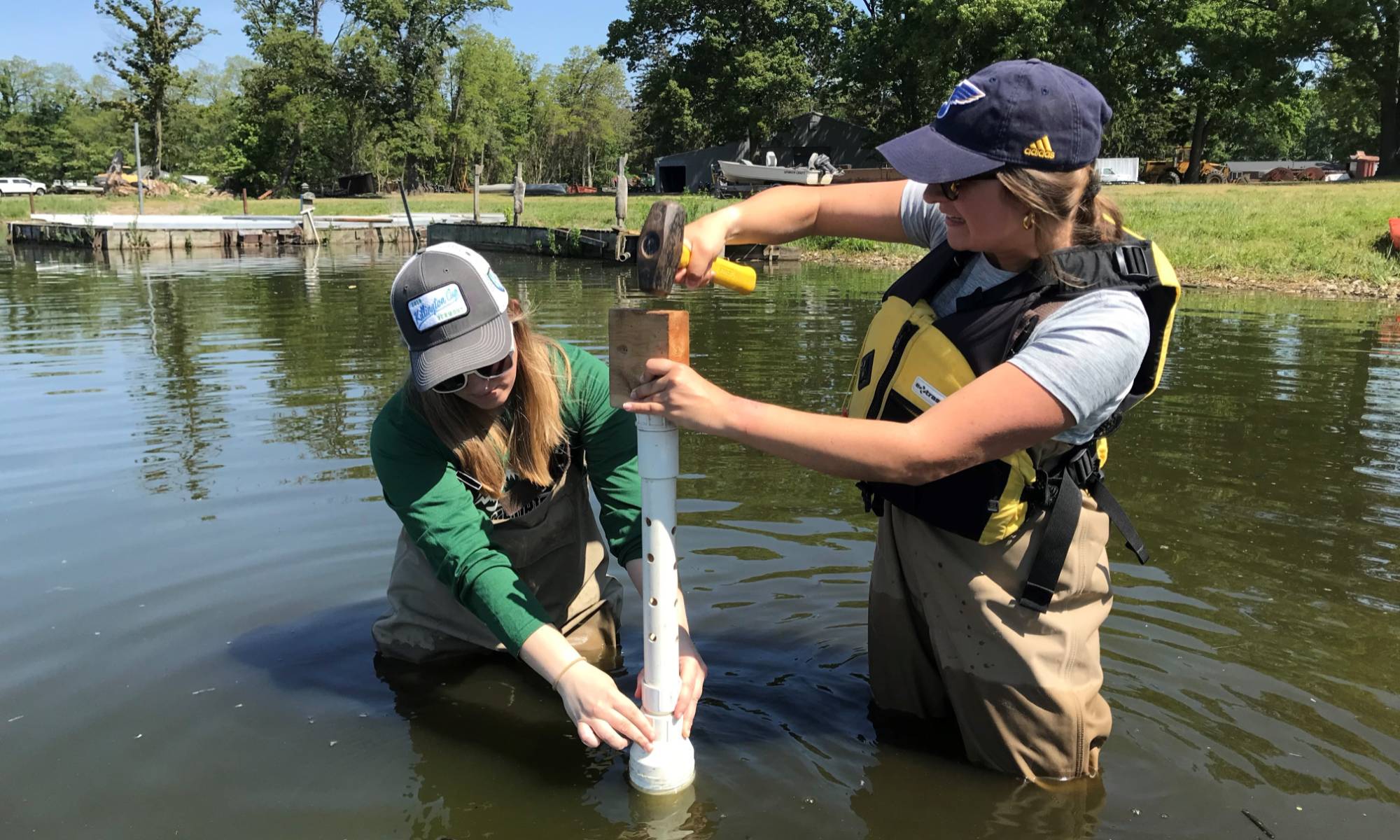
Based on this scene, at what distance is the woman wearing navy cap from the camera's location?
2365mm

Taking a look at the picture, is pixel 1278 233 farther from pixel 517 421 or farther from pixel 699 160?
pixel 699 160

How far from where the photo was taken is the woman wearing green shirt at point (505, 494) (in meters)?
3.06

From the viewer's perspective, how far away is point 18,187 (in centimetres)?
6519

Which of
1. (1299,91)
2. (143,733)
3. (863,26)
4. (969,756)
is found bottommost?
(143,733)

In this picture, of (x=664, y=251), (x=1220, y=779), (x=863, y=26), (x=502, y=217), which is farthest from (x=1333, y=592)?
(x=863, y=26)

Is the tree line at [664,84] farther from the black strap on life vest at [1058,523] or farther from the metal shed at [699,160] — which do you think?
the black strap on life vest at [1058,523]

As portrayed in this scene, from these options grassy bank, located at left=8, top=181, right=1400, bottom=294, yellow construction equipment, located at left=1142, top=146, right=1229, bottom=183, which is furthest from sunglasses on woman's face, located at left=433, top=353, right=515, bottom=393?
yellow construction equipment, located at left=1142, top=146, right=1229, bottom=183

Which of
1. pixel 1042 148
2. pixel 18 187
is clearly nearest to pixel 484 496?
pixel 1042 148

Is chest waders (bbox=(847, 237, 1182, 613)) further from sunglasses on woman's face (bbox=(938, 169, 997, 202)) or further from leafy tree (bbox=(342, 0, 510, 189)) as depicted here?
leafy tree (bbox=(342, 0, 510, 189))

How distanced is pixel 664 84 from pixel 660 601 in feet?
191

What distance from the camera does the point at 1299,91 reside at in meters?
40.3

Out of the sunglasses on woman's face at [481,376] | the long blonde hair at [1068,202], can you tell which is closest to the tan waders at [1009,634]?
the long blonde hair at [1068,202]

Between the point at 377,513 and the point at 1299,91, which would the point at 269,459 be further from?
the point at 1299,91

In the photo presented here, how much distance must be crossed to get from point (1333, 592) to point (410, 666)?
13.6ft
